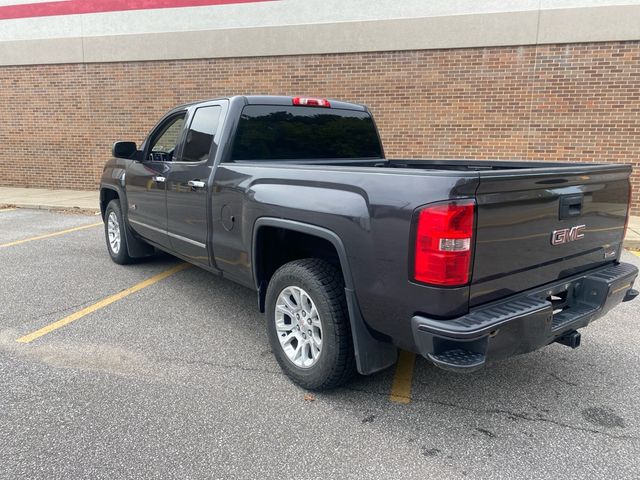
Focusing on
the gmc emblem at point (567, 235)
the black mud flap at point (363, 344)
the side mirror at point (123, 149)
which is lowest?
the black mud flap at point (363, 344)

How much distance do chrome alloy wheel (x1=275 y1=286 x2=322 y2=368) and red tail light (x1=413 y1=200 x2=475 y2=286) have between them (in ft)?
2.94

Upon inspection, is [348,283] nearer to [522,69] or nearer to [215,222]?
[215,222]

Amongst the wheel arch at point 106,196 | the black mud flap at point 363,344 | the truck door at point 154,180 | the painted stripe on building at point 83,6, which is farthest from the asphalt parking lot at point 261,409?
the painted stripe on building at point 83,6

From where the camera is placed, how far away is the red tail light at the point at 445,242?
2309mm

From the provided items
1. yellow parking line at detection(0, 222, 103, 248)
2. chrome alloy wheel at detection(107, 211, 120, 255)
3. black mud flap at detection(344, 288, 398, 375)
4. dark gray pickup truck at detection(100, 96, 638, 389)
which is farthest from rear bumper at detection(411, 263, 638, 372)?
yellow parking line at detection(0, 222, 103, 248)

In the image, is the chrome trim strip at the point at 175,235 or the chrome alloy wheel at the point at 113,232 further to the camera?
the chrome alloy wheel at the point at 113,232

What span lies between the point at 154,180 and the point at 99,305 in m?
1.31

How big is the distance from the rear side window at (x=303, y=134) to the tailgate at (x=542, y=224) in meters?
2.07

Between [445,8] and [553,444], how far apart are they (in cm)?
949

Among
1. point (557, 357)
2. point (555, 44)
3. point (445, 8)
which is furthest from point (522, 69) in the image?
point (557, 357)

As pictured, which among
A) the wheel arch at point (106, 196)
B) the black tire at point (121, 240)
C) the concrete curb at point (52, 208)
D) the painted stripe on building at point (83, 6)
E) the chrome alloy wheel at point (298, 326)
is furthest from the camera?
the painted stripe on building at point (83, 6)

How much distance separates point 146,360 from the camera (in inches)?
142

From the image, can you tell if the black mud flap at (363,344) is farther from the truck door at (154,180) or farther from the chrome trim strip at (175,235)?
the truck door at (154,180)

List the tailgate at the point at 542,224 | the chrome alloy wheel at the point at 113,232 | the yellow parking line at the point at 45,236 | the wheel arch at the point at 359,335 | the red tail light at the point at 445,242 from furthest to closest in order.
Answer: the yellow parking line at the point at 45,236 → the chrome alloy wheel at the point at 113,232 → the wheel arch at the point at 359,335 → the tailgate at the point at 542,224 → the red tail light at the point at 445,242
